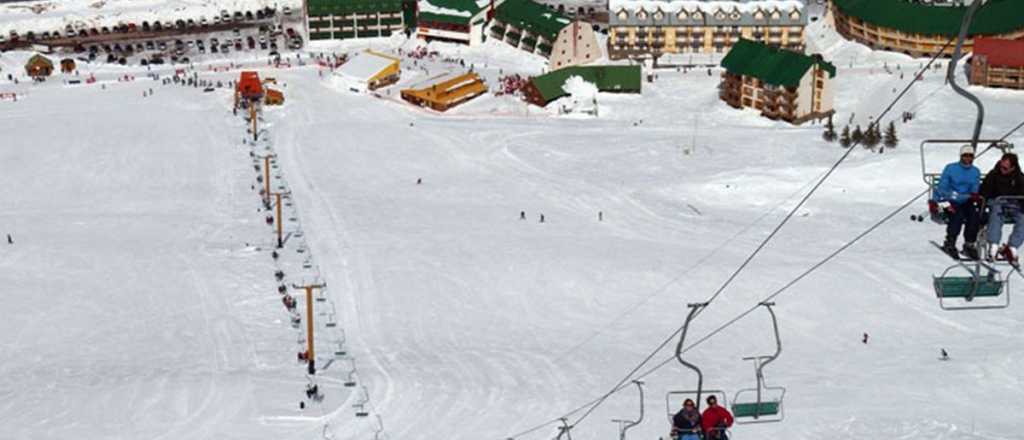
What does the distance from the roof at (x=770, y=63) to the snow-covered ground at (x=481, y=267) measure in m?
2.57

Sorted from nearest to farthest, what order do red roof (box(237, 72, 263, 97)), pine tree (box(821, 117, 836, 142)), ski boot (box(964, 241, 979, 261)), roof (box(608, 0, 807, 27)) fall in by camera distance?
ski boot (box(964, 241, 979, 261))
pine tree (box(821, 117, 836, 142))
red roof (box(237, 72, 263, 97))
roof (box(608, 0, 807, 27))

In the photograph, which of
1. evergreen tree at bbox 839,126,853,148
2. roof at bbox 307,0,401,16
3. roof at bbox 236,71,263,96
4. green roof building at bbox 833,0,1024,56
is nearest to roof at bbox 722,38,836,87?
evergreen tree at bbox 839,126,853,148

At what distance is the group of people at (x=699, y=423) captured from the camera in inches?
639

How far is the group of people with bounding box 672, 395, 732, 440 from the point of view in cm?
1622

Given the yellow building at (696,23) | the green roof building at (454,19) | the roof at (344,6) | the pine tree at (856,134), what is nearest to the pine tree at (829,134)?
the pine tree at (856,134)

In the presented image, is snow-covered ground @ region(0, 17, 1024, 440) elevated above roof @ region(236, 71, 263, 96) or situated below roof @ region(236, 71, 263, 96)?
below

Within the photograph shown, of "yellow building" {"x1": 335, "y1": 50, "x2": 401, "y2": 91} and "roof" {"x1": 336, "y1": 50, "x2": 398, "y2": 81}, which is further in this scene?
"roof" {"x1": 336, "y1": 50, "x2": 398, "y2": 81}

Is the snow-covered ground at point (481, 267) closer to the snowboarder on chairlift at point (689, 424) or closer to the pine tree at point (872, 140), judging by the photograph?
the pine tree at point (872, 140)

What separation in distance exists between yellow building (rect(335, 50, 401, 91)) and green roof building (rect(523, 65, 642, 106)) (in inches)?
391

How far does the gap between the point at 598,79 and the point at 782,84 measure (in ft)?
37.6

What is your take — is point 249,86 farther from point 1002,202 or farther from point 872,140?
point 1002,202

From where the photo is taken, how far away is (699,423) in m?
16.3

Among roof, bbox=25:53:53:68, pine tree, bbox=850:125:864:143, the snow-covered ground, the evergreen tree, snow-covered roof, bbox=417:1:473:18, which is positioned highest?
snow-covered roof, bbox=417:1:473:18

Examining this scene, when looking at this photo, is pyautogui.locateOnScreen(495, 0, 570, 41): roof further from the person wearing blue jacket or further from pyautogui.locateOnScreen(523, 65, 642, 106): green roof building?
the person wearing blue jacket
